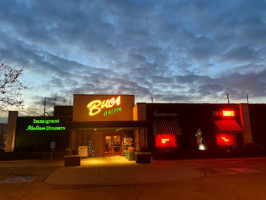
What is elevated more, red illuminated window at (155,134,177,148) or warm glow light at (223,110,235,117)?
warm glow light at (223,110,235,117)

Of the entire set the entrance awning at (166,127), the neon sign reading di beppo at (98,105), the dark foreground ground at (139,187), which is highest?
the neon sign reading di beppo at (98,105)

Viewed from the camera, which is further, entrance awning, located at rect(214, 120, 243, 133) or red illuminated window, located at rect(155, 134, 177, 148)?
entrance awning, located at rect(214, 120, 243, 133)

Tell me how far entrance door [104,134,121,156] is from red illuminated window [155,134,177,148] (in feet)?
17.1

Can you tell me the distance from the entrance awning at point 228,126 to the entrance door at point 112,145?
11488 mm

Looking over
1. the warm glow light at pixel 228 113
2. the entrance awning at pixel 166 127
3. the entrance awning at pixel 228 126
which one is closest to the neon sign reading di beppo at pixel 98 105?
the entrance awning at pixel 166 127

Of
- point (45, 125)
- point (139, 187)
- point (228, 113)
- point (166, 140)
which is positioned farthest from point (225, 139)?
point (45, 125)

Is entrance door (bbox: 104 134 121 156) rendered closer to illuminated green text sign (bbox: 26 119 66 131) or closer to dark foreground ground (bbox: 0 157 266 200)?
illuminated green text sign (bbox: 26 119 66 131)

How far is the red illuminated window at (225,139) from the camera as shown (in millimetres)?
24656

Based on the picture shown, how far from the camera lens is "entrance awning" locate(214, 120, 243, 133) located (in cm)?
2400

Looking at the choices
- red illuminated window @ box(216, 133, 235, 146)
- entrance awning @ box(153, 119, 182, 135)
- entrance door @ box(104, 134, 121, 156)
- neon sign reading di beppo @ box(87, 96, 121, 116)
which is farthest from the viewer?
entrance door @ box(104, 134, 121, 156)

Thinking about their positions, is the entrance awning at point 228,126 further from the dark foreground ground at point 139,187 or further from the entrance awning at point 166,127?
the dark foreground ground at point 139,187

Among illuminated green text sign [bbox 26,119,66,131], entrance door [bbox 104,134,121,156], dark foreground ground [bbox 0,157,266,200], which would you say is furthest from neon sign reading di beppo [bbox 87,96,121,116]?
dark foreground ground [bbox 0,157,266,200]

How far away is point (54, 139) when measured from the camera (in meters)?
28.1

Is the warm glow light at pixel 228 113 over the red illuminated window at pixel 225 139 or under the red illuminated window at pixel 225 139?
over
